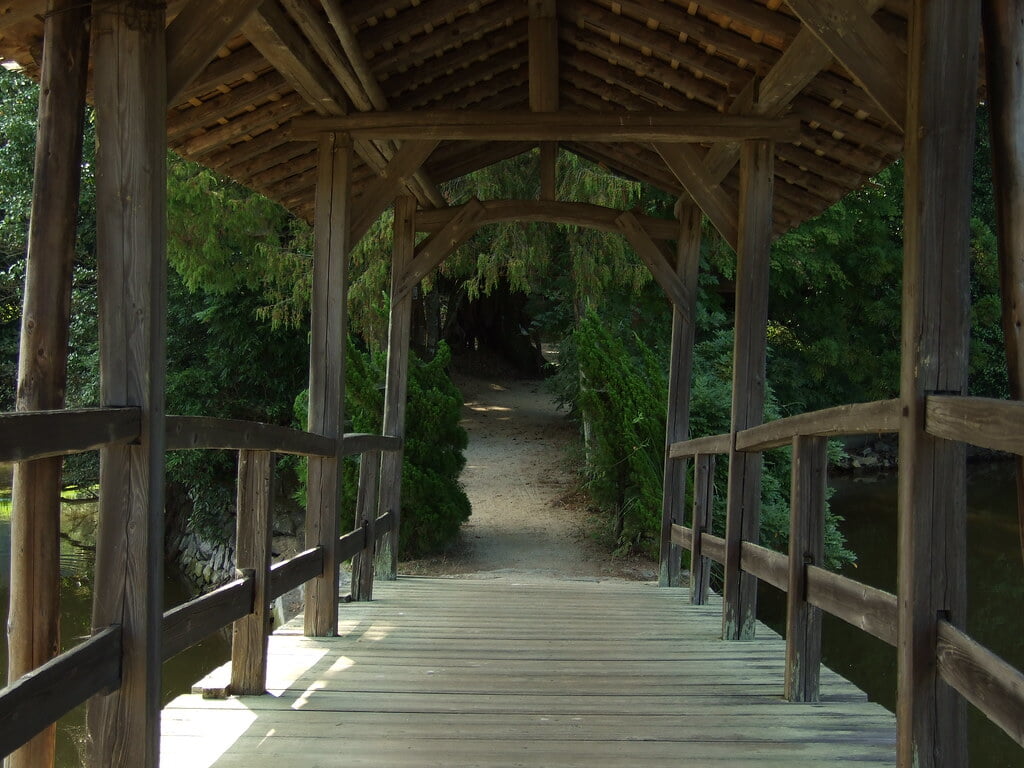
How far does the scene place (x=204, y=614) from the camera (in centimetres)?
321

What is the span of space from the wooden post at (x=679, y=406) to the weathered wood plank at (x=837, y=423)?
108 inches

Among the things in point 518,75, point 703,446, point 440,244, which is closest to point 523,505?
point 440,244

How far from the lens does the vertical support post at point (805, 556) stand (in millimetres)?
3797

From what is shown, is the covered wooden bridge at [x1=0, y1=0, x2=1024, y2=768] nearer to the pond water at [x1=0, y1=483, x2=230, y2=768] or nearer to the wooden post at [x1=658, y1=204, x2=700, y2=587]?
the wooden post at [x1=658, y1=204, x2=700, y2=587]

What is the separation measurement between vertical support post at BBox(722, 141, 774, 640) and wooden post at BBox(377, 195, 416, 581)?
113 inches

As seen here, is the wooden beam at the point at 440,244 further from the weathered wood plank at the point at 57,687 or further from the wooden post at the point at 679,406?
the weathered wood plank at the point at 57,687

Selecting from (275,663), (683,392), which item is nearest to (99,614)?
(275,663)

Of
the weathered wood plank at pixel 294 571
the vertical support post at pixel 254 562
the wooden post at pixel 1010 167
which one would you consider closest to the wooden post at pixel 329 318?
the weathered wood plank at pixel 294 571

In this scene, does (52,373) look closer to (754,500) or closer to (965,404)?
(965,404)

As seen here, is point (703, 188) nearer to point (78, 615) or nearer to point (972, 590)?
point (972, 590)

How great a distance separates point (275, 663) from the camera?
14.4 ft

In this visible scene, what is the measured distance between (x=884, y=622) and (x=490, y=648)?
7.22 feet

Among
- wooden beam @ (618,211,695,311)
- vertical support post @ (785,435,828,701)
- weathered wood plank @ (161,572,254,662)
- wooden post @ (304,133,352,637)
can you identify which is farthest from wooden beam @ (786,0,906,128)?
wooden beam @ (618,211,695,311)

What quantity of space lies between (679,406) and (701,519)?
154 cm
